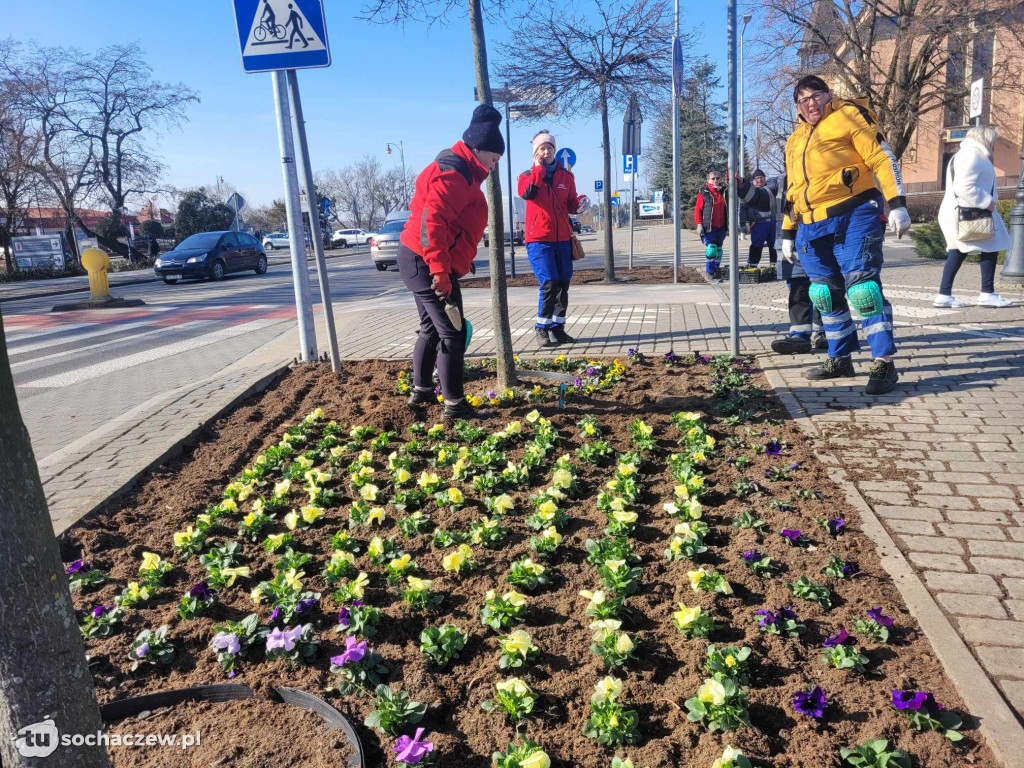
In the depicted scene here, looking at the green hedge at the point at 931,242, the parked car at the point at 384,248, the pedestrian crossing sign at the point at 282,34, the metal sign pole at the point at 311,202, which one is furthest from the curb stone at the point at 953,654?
the parked car at the point at 384,248

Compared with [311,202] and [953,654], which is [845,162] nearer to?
[953,654]

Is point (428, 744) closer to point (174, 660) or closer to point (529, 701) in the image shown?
point (529, 701)

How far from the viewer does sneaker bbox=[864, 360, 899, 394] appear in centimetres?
516

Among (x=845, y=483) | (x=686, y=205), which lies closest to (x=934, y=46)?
(x=845, y=483)

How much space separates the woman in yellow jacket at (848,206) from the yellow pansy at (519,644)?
12.6 feet

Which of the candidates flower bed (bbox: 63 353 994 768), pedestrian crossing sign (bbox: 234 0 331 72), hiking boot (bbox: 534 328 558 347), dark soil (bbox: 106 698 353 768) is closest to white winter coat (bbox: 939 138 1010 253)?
hiking boot (bbox: 534 328 558 347)

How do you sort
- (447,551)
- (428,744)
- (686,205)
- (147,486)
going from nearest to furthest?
(428,744) < (447,551) < (147,486) < (686,205)

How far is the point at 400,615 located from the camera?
2.70m

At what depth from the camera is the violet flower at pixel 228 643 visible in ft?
8.19

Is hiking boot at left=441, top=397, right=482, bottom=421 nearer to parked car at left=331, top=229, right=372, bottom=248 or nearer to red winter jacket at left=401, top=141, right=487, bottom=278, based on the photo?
red winter jacket at left=401, top=141, right=487, bottom=278

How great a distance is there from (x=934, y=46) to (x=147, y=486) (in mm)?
29997

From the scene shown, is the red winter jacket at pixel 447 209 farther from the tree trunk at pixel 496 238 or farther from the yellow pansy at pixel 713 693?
the yellow pansy at pixel 713 693

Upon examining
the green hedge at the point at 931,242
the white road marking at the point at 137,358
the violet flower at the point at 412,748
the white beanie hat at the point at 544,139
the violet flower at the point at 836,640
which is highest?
the white beanie hat at the point at 544,139

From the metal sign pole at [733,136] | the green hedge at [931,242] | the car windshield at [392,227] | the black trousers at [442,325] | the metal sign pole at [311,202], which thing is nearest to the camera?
the black trousers at [442,325]
